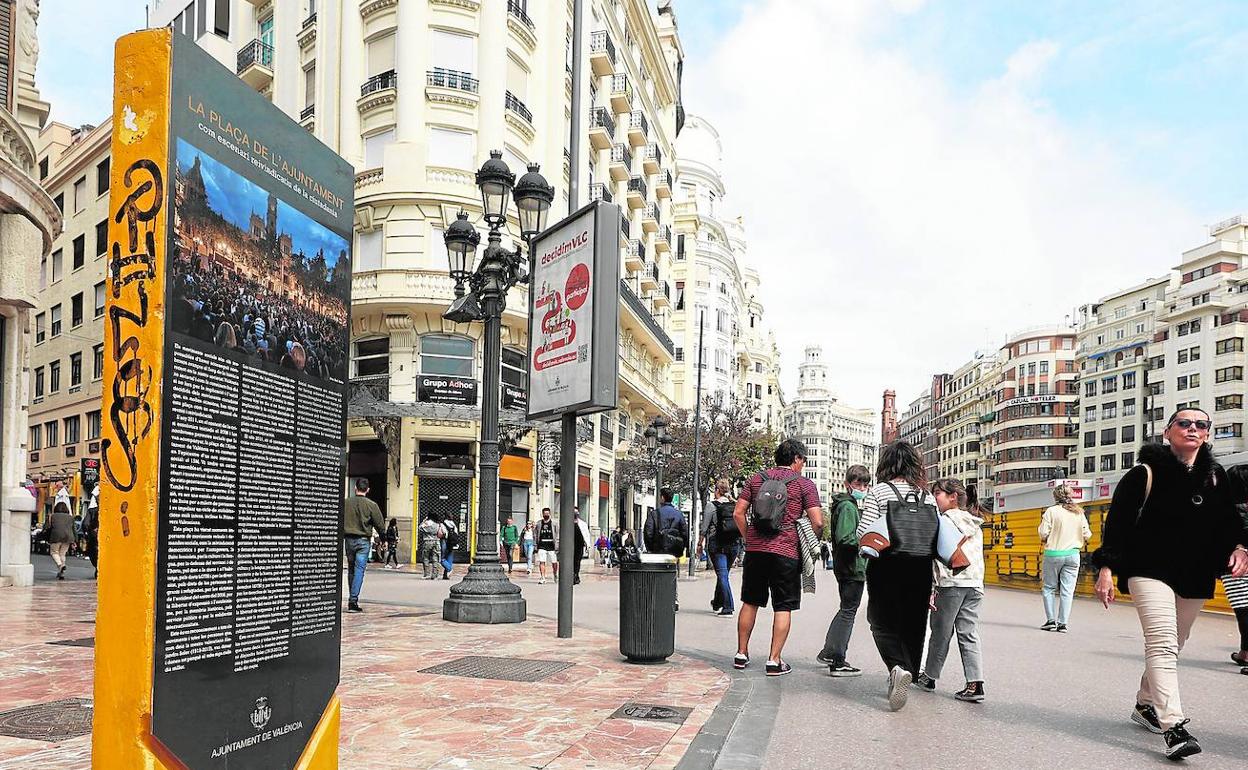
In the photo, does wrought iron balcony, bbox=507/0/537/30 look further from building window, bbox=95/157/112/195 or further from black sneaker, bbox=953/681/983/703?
black sneaker, bbox=953/681/983/703

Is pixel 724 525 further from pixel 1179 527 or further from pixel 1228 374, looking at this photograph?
pixel 1228 374

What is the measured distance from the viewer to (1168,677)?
569 cm

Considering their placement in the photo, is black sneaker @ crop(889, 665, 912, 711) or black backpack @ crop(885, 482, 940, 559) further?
black backpack @ crop(885, 482, 940, 559)

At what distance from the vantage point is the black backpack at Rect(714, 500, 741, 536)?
1432 centimetres

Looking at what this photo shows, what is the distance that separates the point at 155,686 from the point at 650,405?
4743 centimetres

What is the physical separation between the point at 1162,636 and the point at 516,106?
1166 inches

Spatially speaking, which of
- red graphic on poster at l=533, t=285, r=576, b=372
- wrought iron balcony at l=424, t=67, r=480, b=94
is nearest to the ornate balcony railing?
wrought iron balcony at l=424, t=67, r=480, b=94

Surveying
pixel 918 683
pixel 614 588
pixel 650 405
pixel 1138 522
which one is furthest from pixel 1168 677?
pixel 650 405

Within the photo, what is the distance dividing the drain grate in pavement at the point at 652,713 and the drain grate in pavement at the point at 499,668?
1.32 meters

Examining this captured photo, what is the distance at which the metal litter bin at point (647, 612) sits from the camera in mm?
8469

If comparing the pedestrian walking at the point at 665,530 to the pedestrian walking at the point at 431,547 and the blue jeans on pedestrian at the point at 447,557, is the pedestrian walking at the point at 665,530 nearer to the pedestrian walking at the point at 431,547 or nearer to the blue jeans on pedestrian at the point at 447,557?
the pedestrian walking at the point at 431,547

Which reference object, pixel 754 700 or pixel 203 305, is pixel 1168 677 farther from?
pixel 203 305

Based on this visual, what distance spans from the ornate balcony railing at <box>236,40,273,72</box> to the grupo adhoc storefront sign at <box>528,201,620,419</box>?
2902 cm

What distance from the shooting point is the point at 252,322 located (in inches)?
137
